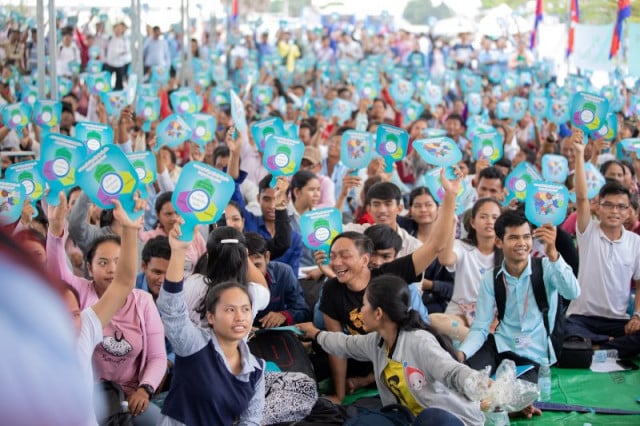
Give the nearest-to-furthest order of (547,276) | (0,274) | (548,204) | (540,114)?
(0,274) → (547,276) → (548,204) → (540,114)

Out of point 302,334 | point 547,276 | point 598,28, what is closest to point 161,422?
point 302,334

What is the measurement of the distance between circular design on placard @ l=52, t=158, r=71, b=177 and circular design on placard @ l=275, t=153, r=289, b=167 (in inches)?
57.9

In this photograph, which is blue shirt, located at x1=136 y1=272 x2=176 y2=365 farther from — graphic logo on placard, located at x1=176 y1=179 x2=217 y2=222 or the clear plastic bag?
the clear plastic bag

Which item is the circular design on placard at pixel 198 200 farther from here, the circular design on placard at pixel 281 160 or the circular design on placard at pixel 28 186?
the circular design on placard at pixel 281 160

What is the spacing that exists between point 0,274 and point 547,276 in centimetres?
392

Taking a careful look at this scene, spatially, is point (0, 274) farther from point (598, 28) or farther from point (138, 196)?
point (598, 28)

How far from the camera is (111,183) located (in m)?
3.55

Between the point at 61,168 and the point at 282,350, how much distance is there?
5.06 feet

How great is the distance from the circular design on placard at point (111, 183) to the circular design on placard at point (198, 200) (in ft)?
1.02


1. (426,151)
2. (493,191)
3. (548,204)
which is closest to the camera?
(548,204)

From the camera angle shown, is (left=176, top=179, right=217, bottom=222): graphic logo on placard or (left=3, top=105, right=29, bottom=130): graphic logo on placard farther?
(left=3, top=105, right=29, bottom=130): graphic logo on placard

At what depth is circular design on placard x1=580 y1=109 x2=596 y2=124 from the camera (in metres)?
6.71

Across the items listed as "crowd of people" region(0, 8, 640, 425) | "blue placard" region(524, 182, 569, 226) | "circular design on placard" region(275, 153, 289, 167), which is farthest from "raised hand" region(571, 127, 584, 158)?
"circular design on placard" region(275, 153, 289, 167)

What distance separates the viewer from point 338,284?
15.0 feet
